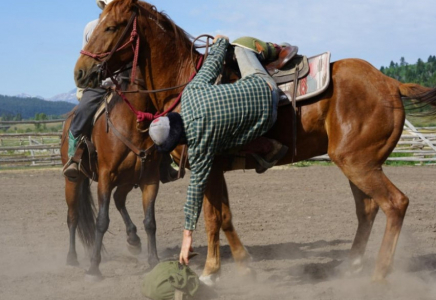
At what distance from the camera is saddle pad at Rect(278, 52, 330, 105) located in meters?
4.63

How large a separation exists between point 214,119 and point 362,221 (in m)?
2.05

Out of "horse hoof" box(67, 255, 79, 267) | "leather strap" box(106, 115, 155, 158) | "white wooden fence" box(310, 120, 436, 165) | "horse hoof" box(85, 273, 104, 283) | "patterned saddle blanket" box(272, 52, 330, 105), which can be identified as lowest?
"white wooden fence" box(310, 120, 436, 165)

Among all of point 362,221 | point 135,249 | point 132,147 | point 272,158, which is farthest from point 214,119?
point 135,249

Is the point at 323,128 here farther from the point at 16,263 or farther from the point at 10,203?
the point at 10,203

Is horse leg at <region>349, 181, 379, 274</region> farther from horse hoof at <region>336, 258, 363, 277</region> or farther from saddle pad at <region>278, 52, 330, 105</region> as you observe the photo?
saddle pad at <region>278, 52, 330, 105</region>

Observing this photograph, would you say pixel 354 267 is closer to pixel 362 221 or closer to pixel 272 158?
pixel 362 221

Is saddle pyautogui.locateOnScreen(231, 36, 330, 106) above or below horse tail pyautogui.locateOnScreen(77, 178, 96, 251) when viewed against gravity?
above

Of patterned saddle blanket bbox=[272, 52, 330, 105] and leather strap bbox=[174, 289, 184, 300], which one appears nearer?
leather strap bbox=[174, 289, 184, 300]

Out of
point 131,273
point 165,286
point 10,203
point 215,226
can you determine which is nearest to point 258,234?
point 131,273

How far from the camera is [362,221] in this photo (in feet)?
17.4

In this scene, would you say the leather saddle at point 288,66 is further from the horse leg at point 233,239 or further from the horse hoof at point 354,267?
the horse hoof at point 354,267

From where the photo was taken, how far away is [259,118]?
4309 mm

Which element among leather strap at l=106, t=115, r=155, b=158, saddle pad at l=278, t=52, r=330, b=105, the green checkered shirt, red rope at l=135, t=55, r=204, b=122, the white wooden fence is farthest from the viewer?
the white wooden fence

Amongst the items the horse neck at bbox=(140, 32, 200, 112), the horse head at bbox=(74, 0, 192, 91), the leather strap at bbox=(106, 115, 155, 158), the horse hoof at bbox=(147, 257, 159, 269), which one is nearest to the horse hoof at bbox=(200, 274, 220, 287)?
the horse hoof at bbox=(147, 257, 159, 269)
